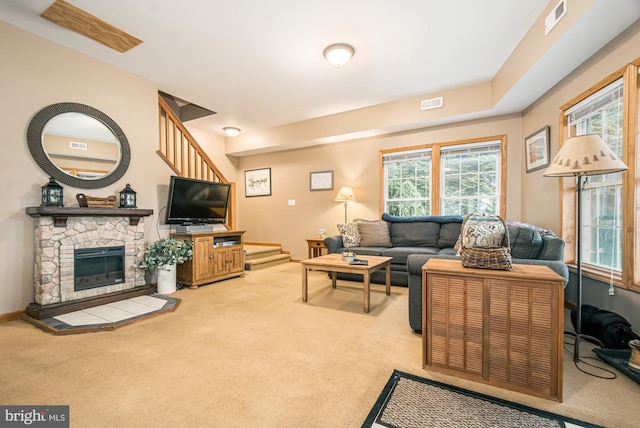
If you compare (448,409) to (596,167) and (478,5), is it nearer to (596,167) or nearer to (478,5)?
(596,167)

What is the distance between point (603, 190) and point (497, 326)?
83.0 inches

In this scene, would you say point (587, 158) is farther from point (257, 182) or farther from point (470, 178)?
point (257, 182)

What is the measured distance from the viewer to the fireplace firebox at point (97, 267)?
3150mm

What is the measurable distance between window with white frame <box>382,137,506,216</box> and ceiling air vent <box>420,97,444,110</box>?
685mm

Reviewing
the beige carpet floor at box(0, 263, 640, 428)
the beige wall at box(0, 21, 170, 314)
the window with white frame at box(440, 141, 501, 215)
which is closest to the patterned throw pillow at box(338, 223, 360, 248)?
the window with white frame at box(440, 141, 501, 215)

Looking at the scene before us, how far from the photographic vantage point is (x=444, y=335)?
179 centimetres

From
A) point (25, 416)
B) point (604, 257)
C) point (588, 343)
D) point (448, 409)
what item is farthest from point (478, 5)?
point (25, 416)

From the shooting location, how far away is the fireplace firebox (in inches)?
124

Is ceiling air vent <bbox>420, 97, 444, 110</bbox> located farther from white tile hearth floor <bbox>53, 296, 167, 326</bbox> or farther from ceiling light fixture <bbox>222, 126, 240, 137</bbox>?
white tile hearth floor <bbox>53, 296, 167, 326</bbox>

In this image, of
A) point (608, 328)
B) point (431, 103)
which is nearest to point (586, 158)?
point (608, 328)

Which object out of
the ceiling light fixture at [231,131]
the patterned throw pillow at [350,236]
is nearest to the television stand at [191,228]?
the patterned throw pillow at [350,236]

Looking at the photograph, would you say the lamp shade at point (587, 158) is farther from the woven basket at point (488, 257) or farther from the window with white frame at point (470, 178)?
the window with white frame at point (470, 178)

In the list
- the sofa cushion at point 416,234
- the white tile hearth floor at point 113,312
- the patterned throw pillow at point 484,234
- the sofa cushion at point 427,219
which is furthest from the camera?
the sofa cushion at point 416,234

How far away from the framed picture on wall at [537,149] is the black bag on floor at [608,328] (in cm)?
190
